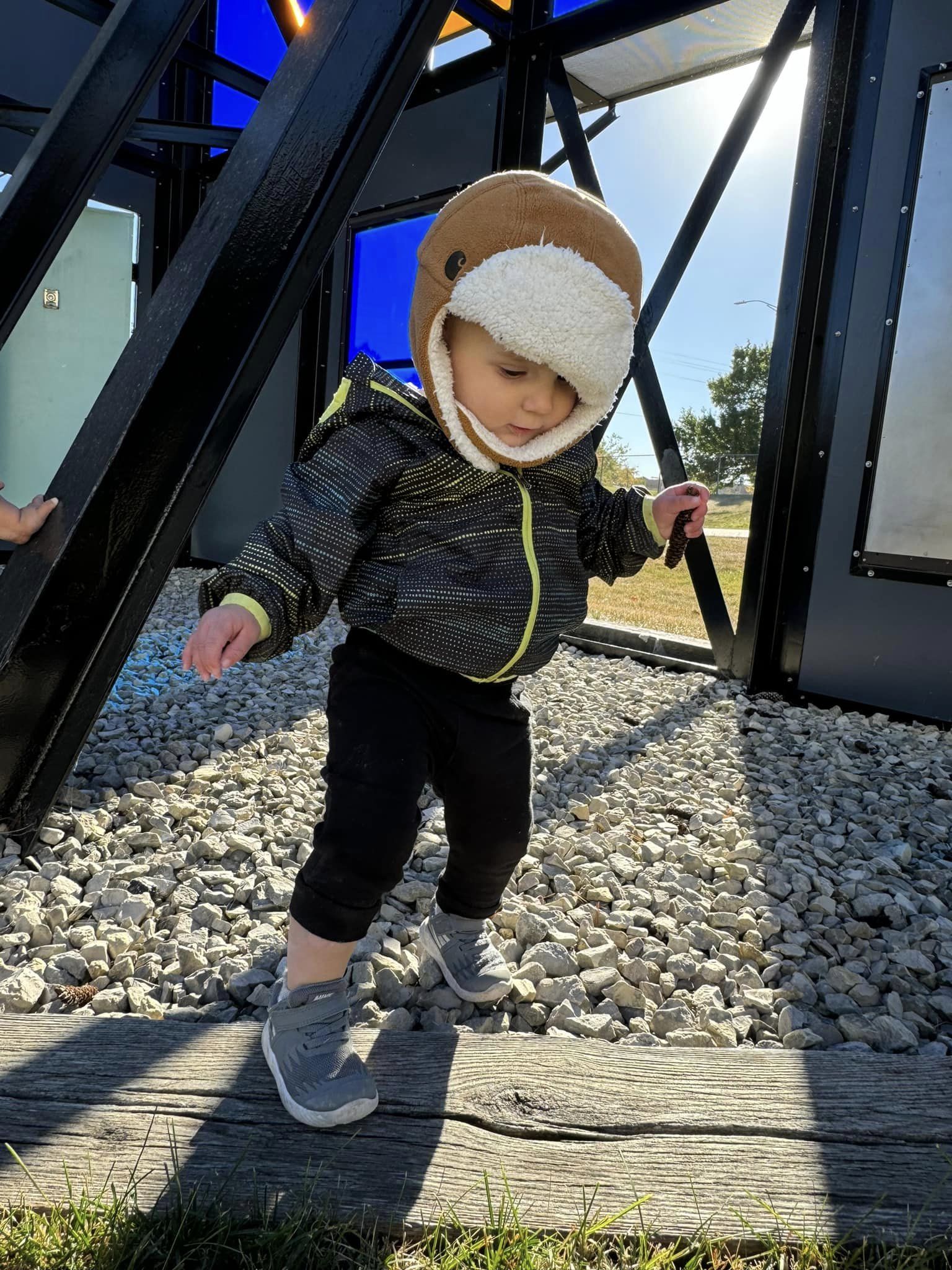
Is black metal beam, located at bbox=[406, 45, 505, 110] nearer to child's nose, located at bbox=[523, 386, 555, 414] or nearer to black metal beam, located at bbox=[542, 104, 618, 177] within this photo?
black metal beam, located at bbox=[542, 104, 618, 177]

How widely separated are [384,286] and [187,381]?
4660mm

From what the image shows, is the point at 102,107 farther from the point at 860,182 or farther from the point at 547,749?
the point at 860,182

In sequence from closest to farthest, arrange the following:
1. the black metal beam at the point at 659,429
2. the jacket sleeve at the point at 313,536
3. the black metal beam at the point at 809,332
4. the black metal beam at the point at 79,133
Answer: the jacket sleeve at the point at 313,536, the black metal beam at the point at 79,133, the black metal beam at the point at 809,332, the black metal beam at the point at 659,429

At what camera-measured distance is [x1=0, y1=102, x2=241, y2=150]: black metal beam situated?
2.60 m

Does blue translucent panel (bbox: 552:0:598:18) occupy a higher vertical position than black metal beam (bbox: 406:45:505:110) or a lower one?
higher

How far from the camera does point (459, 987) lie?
4.86 ft

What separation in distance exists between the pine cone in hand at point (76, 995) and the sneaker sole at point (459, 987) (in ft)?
1.86

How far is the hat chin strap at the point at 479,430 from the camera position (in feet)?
3.89

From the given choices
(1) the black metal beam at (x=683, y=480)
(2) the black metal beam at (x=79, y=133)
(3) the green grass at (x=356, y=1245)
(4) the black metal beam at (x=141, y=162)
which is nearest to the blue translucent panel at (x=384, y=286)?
(1) the black metal beam at (x=683, y=480)

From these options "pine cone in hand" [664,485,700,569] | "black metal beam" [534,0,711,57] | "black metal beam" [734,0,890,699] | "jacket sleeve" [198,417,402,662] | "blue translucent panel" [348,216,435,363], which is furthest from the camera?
"blue translucent panel" [348,216,435,363]

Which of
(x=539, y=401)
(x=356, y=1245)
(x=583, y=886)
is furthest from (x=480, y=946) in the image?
(x=539, y=401)

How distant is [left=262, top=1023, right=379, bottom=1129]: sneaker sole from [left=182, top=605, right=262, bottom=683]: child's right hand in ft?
1.81

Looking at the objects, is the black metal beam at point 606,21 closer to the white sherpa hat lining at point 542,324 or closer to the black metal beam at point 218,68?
the black metal beam at point 218,68

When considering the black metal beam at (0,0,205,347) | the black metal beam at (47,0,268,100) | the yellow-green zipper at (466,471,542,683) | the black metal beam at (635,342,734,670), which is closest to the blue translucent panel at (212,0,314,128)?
the black metal beam at (47,0,268,100)
